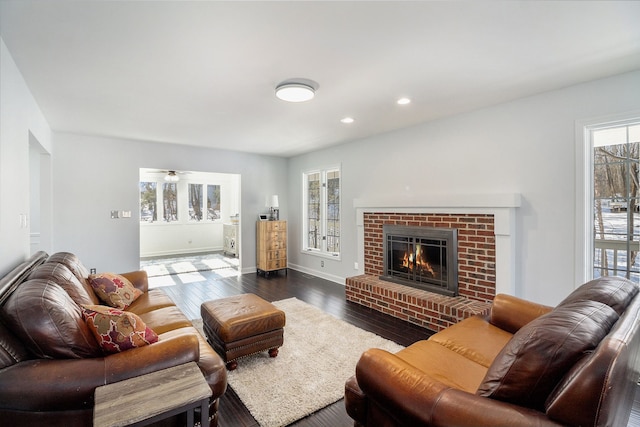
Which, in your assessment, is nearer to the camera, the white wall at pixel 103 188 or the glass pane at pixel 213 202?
the white wall at pixel 103 188

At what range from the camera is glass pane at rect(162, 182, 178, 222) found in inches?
346

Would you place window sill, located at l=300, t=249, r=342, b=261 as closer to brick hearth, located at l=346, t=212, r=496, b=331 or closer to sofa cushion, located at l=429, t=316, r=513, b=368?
brick hearth, located at l=346, t=212, r=496, b=331

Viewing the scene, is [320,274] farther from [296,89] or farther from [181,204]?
[181,204]

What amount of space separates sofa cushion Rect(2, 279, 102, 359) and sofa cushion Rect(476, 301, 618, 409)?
1.89 meters

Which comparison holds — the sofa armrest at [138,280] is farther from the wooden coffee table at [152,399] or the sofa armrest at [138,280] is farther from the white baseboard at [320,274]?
the white baseboard at [320,274]

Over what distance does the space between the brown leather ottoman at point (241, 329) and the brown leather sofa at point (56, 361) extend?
2.47 feet

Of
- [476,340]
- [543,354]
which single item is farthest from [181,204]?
[543,354]

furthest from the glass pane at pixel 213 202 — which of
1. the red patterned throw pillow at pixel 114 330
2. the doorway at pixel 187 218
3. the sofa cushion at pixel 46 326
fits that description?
the sofa cushion at pixel 46 326

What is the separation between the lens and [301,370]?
8.35 ft

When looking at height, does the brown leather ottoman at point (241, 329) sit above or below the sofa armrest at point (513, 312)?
below

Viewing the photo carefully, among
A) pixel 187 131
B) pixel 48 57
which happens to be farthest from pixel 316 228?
pixel 48 57

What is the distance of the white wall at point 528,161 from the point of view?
2896 mm

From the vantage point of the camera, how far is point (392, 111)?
3631mm

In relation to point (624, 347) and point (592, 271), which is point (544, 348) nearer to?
point (624, 347)
